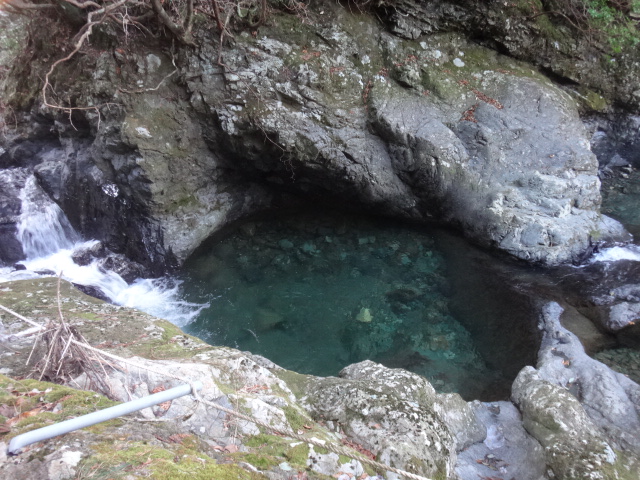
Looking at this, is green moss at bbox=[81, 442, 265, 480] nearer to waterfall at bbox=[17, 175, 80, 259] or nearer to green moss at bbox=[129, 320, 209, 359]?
green moss at bbox=[129, 320, 209, 359]

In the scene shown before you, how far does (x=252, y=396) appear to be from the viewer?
10.0ft

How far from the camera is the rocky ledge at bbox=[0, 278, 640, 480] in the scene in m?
1.96

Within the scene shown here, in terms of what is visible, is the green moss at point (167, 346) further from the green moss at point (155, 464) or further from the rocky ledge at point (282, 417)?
the green moss at point (155, 464)

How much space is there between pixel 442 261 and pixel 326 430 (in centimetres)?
563

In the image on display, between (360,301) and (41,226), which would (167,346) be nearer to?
(360,301)

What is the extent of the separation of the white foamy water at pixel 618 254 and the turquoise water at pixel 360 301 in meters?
1.97

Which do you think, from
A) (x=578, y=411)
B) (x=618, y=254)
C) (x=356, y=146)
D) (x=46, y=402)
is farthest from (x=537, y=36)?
(x=46, y=402)

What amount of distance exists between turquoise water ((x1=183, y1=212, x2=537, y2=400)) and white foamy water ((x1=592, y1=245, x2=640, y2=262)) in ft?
6.47

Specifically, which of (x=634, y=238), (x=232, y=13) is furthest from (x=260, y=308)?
(x=634, y=238)

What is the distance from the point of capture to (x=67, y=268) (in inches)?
306

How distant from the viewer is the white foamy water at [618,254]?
693 centimetres

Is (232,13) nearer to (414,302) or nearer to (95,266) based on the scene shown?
(95,266)

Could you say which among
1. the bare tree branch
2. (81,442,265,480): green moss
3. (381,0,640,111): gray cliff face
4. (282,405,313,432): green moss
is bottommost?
(282,405,313,432): green moss

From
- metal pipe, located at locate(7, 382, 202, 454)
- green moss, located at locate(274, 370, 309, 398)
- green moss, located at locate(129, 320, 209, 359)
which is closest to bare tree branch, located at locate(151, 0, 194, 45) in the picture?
green moss, located at locate(129, 320, 209, 359)
